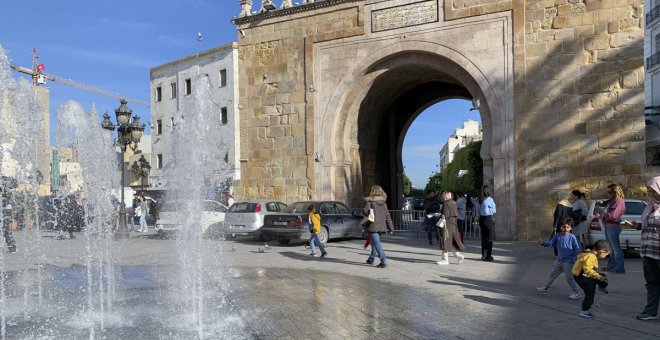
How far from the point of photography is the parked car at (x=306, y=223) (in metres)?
15.7

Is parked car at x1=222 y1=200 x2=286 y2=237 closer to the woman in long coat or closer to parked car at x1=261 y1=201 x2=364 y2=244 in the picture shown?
parked car at x1=261 y1=201 x2=364 y2=244

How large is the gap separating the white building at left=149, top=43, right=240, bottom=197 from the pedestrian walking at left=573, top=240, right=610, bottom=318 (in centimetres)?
3056

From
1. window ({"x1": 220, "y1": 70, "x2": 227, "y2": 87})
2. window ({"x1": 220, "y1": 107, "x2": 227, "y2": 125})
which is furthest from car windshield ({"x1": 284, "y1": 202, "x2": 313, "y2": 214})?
window ({"x1": 220, "y1": 70, "x2": 227, "y2": 87})

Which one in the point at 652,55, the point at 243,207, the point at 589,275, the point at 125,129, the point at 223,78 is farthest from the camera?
the point at 223,78

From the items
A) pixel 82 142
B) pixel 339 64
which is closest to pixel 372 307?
pixel 82 142

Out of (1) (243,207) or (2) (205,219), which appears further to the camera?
(2) (205,219)

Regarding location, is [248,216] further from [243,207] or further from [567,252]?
[567,252]

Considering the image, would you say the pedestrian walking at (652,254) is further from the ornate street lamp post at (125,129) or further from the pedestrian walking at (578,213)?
the ornate street lamp post at (125,129)

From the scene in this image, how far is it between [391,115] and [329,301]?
1655 centimetres

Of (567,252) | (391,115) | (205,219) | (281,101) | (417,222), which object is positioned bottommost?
(417,222)

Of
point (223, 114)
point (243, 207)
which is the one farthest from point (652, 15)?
point (243, 207)

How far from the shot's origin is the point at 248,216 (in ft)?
56.6

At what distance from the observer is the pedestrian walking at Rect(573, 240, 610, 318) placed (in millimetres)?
6406

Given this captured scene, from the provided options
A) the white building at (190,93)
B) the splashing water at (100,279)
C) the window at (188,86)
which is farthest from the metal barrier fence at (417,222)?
the window at (188,86)
